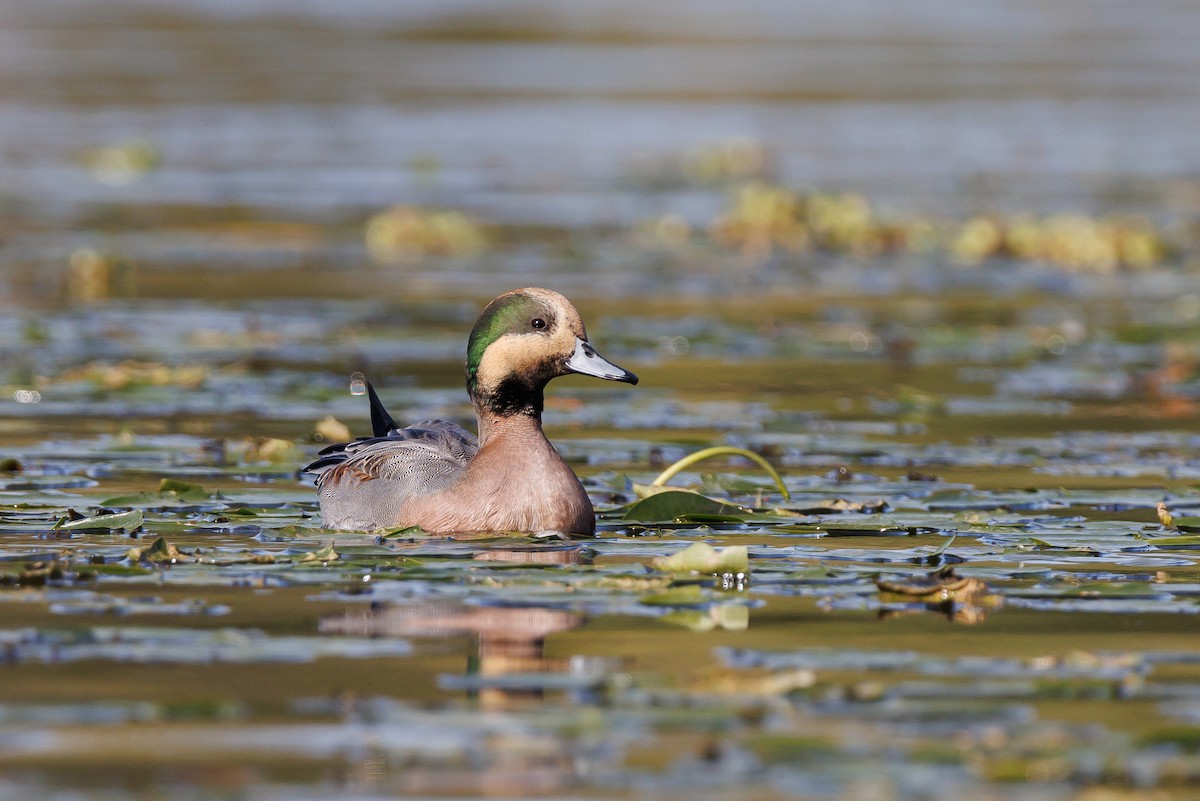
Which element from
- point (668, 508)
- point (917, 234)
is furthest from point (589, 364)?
point (917, 234)

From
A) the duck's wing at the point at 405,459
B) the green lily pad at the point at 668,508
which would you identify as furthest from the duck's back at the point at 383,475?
the green lily pad at the point at 668,508

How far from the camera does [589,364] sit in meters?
8.33

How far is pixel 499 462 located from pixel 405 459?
1.69 ft

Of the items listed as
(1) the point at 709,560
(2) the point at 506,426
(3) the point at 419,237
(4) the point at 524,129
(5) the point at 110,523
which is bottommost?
(1) the point at 709,560

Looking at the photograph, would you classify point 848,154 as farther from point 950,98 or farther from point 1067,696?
point 1067,696

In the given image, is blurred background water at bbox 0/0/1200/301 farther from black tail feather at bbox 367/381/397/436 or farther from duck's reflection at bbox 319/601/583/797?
duck's reflection at bbox 319/601/583/797

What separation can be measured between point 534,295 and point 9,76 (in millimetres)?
31992

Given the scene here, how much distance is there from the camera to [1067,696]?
5.77 meters

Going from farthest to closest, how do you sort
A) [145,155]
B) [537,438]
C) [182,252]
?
1. [145,155]
2. [182,252]
3. [537,438]

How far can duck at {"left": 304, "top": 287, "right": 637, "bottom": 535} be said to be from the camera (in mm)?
8094

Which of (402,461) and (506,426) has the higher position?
(506,426)

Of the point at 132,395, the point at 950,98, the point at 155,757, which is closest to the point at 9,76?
the point at 950,98

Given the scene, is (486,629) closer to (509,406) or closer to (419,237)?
(509,406)

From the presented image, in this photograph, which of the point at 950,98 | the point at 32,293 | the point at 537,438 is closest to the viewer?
the point at 537,438
